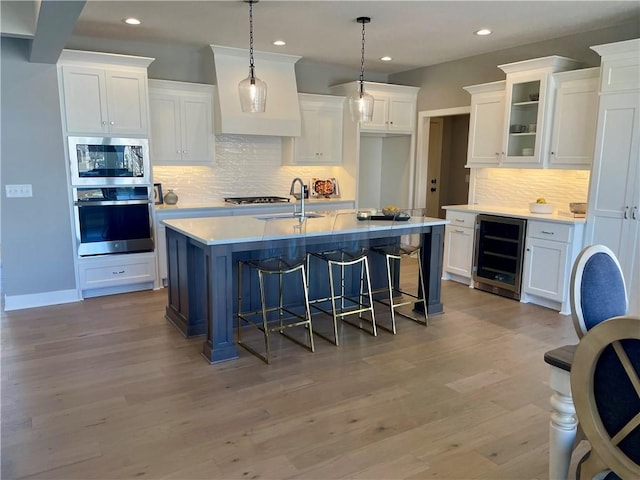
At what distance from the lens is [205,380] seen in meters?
3.08

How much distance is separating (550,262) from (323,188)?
318 cm

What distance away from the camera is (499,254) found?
5.05m

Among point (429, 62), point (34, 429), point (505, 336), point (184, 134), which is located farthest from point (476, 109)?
point (34, 429)

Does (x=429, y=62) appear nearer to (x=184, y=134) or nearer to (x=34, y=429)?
(x=184, y=134)

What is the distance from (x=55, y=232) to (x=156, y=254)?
100 centimetres

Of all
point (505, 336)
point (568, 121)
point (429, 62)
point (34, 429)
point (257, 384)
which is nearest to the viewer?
point (34, 429)

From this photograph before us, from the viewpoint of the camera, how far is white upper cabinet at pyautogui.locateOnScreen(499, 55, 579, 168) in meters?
4.64

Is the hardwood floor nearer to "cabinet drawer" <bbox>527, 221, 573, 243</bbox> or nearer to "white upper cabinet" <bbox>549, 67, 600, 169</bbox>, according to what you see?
"cabinet drawer" <bbox>527, 221, 573, 243</bbox>

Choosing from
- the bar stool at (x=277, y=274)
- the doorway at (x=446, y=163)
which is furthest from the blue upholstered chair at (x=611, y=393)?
the doorway at (x=446, y=163)

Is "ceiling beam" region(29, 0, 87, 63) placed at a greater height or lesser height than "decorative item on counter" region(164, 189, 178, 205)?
greater

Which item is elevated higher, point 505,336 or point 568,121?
point 568,121

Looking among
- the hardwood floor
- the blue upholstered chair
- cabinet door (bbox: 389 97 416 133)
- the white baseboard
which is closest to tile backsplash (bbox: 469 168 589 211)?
cabinet door (bbox: 389 97 416 133)

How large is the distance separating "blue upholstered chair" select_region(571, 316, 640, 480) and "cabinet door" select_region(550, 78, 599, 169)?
3.71 m

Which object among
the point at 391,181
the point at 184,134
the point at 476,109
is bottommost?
the point at 391,181
